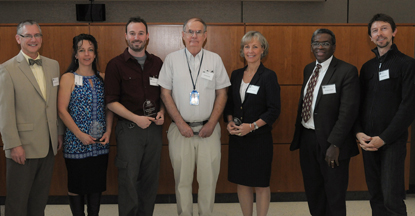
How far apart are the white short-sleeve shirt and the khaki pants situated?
0.69 ft

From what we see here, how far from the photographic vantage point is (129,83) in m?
2.74

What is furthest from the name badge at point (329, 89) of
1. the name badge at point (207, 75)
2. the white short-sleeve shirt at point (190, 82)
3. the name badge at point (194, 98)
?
the name badge at point (194, 98)

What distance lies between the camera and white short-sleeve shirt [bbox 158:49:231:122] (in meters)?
2.75

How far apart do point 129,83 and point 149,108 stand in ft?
0.95

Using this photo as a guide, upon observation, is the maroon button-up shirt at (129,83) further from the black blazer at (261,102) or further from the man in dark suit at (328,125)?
the man in dark suit at (328,125)

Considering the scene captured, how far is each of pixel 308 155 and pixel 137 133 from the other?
1531 mm

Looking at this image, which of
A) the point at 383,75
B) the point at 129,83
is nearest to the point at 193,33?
the point at 129,83

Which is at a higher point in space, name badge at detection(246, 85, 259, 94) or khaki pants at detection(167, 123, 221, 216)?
name badge at detection(246, 85, 259, 94)

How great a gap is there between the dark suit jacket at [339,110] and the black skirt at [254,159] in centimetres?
49

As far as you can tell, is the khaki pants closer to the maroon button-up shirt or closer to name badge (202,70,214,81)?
the maroon button-up shirt

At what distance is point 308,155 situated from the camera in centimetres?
262

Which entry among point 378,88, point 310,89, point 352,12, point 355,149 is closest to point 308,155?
point 355,149

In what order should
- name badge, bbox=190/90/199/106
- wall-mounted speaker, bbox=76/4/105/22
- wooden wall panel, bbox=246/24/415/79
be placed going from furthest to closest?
wall-mounted speaker, bbox=76/4/105/22, wooden wall panel, bbox=246/24/415/79, name badge, bbox=190/90/199/106

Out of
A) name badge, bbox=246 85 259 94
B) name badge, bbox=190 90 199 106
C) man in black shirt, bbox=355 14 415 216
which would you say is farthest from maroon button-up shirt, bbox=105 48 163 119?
man in black shirt, bbox=355 14 415 216
